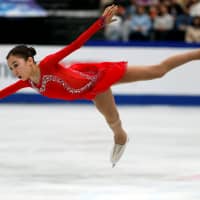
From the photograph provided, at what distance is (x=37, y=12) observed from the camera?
11891 millimetres

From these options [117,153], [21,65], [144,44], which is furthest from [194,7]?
[21,65]

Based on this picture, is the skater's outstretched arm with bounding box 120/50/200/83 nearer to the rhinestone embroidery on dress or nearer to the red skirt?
the red skirt

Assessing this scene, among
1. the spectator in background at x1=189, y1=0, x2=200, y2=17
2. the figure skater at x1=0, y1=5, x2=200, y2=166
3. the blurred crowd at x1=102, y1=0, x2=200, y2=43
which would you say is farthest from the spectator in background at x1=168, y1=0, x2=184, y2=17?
the figure skater at x1=0, y1=5, x2=200, y2=166

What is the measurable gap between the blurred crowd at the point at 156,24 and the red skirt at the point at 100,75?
576 cm

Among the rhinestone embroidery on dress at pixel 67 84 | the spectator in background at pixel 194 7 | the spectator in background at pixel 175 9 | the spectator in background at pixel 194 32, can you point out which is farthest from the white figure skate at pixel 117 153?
the spectator in background at pixel 175 9

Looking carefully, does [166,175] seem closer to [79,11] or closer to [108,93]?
[108,93]

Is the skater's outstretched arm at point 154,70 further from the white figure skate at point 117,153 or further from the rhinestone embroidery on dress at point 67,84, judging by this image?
the white figure skate at point 117,153

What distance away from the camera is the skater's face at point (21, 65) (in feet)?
18.0

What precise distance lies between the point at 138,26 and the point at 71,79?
6087 millimetres

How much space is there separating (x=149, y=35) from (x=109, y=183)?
6.24 m

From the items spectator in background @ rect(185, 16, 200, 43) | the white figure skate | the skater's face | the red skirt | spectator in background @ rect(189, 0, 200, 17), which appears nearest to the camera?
the skater's face

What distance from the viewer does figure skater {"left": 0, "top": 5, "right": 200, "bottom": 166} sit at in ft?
18.0

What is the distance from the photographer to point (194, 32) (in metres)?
11.5

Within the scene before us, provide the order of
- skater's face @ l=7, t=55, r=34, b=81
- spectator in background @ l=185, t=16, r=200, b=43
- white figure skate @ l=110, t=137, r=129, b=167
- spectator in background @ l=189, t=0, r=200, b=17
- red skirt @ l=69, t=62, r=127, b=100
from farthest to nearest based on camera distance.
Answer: spectator in background @ l=189, t=0, r=200, b=17
spectator in background @ l=185, t=16, r=200, b=43
white figure skate @ l=110, t=137, r=129, b=167
red skirt @ l=69, t=62, r=127, b=100
skater's face @ l=7, t=55, r=34, b=81
